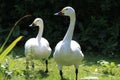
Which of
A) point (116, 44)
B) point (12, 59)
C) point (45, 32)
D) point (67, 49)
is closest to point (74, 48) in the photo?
point (67, 49)

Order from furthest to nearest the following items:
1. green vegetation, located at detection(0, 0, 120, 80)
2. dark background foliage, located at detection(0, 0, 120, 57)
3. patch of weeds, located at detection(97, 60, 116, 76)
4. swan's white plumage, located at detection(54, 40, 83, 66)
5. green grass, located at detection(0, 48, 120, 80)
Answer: dark background foliage, located at detection(0, 0, 120, 57) < green vegetation, located at detection(0, 0, 120, 80) < patch of weeds, located at detection(97, 60, 116, 76) < green grass, located at detection(0, 48, 120, 80) < swan's white plumage, located at detection(54, 40, 83, 66)

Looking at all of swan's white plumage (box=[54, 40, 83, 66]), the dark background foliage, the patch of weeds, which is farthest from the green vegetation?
swan's white plumage (box=[54, 40, 83, 66])

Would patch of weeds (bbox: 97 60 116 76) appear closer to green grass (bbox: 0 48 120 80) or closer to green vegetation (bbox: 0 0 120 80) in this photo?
green grass (bbox: 0 48 120 80)

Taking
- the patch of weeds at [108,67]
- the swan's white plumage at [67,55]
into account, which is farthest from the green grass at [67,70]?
the swan's white plumage at [67,55]

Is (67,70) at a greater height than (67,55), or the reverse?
(67,55)

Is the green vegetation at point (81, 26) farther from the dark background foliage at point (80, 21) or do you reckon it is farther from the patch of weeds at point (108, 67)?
the patch of weeds at point (108, 67)

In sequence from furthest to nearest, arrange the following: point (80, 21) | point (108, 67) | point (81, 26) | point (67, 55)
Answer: point (80, 21) < point (81, 26) < point (108, 67) < point (67, 55)

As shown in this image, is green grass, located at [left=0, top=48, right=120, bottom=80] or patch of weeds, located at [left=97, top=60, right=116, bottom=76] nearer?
green grass, located at [left=0, top=48, right=120, bottom=80]

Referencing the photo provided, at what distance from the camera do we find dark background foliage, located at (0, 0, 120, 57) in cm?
1145

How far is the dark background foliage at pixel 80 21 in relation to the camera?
37.6 ft

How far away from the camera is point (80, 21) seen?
1257cm

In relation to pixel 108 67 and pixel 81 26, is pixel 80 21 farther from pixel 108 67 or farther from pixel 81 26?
pixel 108 67

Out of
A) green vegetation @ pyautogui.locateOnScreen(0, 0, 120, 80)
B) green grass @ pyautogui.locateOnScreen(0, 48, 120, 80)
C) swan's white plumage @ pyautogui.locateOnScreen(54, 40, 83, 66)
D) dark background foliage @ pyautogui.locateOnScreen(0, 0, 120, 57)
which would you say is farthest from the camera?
dark background foliage @ pyautogui.locateOnScreen(0, 0, 120, 57)

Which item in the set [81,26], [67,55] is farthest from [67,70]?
[81,26]
